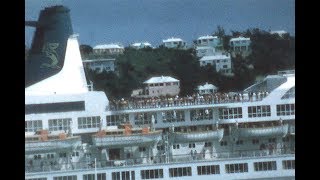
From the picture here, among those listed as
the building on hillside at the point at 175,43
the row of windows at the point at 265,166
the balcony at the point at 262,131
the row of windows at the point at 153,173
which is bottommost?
the row of windows at the point at 153,173

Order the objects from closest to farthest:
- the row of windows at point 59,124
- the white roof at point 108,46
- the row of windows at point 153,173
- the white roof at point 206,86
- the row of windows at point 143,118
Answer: the white roof at point 108,46
the white roof at point 206,86
the row of windows at point 59,124
the row of windows at point 143,118
the row of windows at point 153,173

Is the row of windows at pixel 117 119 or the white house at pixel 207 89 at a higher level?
Result: the white house at pixel 207 89

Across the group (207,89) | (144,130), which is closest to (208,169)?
(144,130)

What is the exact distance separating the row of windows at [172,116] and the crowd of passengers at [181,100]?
3.7 inches

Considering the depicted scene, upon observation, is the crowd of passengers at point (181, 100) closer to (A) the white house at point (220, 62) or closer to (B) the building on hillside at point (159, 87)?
(B) the building on hillside at point (159, 87)

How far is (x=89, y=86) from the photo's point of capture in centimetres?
303

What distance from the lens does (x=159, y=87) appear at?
300cm

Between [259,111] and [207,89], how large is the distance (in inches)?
17.9

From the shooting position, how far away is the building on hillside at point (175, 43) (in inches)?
112

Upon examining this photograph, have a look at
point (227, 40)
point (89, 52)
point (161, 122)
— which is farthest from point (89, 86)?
point (227, 40)

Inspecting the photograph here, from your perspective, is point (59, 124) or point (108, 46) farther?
point (59, 124)

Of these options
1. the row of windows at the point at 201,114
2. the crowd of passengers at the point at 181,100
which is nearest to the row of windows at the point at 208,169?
the row of windows at the point at 201,114

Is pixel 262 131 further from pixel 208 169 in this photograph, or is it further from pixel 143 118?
pixel 143 118
